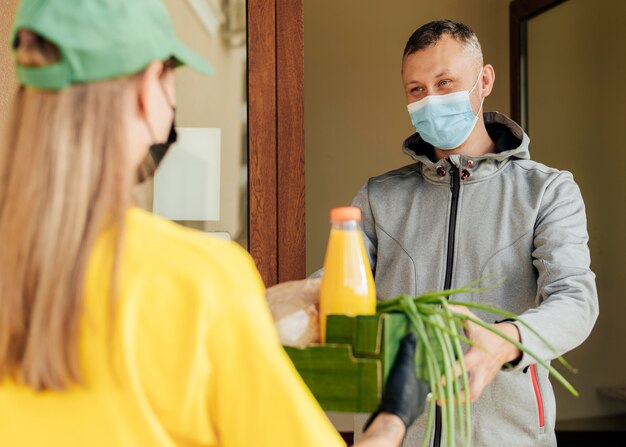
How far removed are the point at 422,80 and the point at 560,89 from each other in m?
2.45

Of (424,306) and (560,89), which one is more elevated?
(560,89)

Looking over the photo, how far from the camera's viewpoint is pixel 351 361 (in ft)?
2.96

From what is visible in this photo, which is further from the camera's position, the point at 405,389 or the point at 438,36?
the point at 438,36

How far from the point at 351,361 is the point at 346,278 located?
0.10 meters

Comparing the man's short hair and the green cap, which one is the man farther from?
the green cap

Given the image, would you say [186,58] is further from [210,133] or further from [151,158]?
[210,133]

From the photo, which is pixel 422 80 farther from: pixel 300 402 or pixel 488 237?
pixel 300 402

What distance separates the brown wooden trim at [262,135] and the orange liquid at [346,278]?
1334mm

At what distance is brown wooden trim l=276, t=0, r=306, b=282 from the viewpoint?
2283 mm

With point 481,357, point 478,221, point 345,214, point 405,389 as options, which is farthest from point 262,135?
point 405,389

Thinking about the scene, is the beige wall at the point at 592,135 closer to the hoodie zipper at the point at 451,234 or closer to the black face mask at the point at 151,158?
the hoodie zipper at the point at 451,234

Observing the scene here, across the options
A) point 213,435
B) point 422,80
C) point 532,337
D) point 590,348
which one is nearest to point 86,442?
point 213,435

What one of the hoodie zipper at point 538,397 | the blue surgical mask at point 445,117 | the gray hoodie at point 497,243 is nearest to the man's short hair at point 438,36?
the blue surgical mask at point 445,117

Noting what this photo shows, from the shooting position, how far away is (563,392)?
4.10 meters
